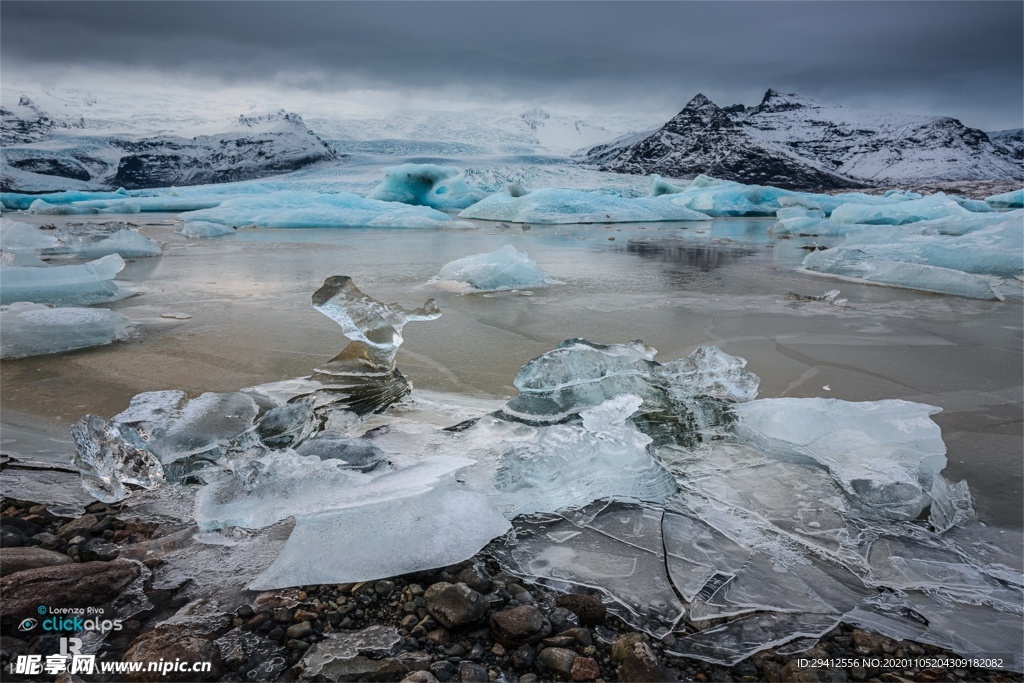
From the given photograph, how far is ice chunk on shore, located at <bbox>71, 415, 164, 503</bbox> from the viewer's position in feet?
4.19

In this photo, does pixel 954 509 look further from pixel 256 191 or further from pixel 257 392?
pixel 256 191

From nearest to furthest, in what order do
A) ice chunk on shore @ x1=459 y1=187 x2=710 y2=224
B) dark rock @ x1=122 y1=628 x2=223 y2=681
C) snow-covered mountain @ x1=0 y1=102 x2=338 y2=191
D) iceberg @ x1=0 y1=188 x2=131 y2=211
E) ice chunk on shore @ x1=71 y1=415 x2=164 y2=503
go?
dark rock @ x1=122 y1=628 x2=223 y2=681
ice chunk on shore @ x1=71 y1=415 x2=164 y2=503
ice chunk on shore @ x1=459 y1=187 x2=710 y2=224
iceberg @ x1=0 y1=188 x2=131 y2=211
snow-covered mountain @ x1=0 y1=102 x2=338 y2=191

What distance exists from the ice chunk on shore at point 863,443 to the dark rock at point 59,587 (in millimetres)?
1492

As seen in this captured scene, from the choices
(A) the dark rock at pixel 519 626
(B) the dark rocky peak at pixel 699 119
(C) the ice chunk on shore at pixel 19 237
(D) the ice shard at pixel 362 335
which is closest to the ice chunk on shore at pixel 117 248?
(C) the ice chunk on shore at pixel 19 237

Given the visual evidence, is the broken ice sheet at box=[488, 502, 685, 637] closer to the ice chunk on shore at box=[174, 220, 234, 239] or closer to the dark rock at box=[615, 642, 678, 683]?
the dark rock at box=[615, 642, 678, 683]

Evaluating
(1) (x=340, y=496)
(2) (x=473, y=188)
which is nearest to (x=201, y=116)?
(2) (x=473, y=188)

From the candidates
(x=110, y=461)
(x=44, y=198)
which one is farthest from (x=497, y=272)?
(x=44, y=198)

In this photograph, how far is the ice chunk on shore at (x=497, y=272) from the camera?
406 cm

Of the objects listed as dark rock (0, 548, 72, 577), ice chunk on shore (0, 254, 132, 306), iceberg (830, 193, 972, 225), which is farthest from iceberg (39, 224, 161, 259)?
iceberg (830, 193, 972, 225)

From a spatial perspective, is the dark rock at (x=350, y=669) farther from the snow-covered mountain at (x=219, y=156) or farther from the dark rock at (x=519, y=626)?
the snow-covered mountain at (x=219, y=156)

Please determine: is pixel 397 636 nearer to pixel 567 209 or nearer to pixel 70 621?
pixel 70 621

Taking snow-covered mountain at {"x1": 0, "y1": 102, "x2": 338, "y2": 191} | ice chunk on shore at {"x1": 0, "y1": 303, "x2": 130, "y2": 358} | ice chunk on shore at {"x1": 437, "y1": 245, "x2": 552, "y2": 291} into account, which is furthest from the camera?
snow-covered mountain at {"x1": 0, "y1": 102, "x2": 338, "y2": 191}

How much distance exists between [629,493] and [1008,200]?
76.0ft

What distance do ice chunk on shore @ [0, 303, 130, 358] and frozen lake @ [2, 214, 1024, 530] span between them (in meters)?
0.10
